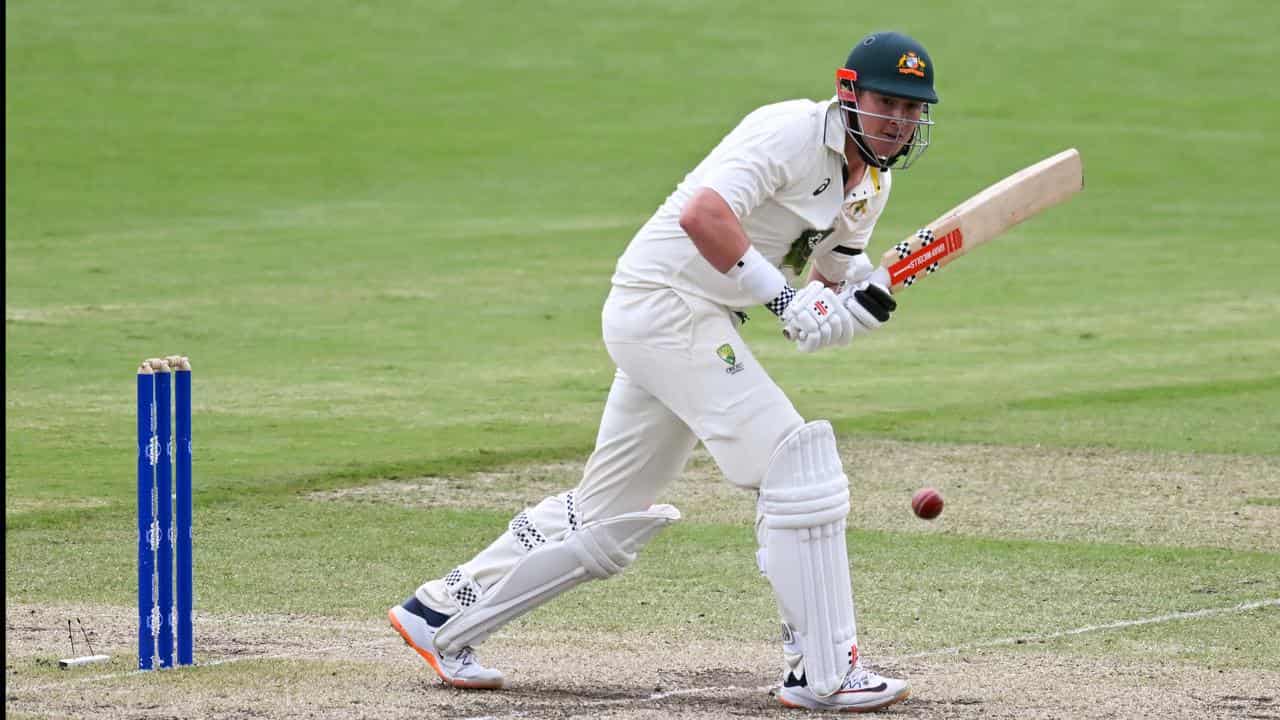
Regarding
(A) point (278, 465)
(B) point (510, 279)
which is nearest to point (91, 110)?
(B) point (510, 279)

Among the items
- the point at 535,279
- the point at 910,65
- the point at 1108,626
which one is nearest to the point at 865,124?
the point at 910,65

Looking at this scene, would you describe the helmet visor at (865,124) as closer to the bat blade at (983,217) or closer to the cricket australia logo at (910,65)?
the cricket australia logo at (910,65)

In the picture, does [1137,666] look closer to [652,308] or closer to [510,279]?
[652,308]

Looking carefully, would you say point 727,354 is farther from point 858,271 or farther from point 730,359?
point 858,271

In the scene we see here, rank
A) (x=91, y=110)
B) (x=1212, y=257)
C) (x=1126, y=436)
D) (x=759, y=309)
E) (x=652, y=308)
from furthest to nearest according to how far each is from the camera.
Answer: (x=91, y=110)
(x=1212, y=257)
(x=759, y=309)
(x=1126, y=436)
(x=652, y=308)

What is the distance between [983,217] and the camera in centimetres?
625

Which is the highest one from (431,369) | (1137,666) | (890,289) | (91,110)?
(890,289)

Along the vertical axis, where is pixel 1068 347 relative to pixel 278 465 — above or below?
below

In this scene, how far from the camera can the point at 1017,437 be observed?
11.9m

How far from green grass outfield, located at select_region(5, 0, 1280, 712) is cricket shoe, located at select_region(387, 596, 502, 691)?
3.69 feet

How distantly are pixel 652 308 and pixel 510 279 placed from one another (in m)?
14.4

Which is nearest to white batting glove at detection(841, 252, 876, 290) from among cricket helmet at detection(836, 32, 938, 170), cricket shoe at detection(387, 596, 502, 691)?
cricket helmet at detection(836, 32, 938, 170)

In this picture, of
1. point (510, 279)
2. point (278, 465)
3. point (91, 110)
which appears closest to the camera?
point (278, 465)

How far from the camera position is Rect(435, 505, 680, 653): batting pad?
19.5ft
